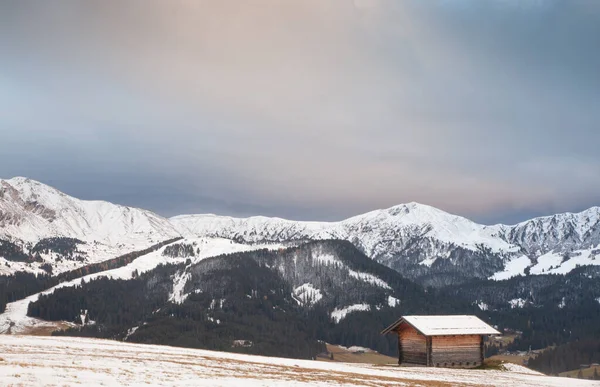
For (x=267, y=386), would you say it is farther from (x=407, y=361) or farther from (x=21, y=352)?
(x=407, y=361)

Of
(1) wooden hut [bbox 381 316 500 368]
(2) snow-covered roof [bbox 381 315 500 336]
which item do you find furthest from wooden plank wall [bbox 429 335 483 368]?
(2) snow-covered roof [bbox 381 315 500 336]

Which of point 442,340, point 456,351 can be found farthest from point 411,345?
point 456,351

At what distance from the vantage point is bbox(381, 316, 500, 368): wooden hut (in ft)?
222


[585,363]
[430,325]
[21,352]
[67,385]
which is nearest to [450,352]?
[430,325]

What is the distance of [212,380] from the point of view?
89.0ft

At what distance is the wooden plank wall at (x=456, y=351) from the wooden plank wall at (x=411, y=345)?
1444 millimetres

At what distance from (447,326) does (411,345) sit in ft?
19.0

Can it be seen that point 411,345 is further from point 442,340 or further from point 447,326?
point 447,326

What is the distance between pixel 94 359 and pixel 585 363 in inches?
8259

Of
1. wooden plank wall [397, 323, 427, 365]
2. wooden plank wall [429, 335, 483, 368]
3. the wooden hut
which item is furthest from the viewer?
wooden plank wall [397, 323, 427, 365]

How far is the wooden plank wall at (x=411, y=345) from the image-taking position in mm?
68938

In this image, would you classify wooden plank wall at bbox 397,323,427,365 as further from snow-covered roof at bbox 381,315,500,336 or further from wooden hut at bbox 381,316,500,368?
snow-covered roof at bbox 381,315,500,336

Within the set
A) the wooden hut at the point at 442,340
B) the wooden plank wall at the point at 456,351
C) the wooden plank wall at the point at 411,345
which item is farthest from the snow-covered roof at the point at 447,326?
the wooden plank wall at the point at 411,345

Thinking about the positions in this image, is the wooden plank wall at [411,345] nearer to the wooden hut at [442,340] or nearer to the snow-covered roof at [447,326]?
the wooden hut at [442,340]
